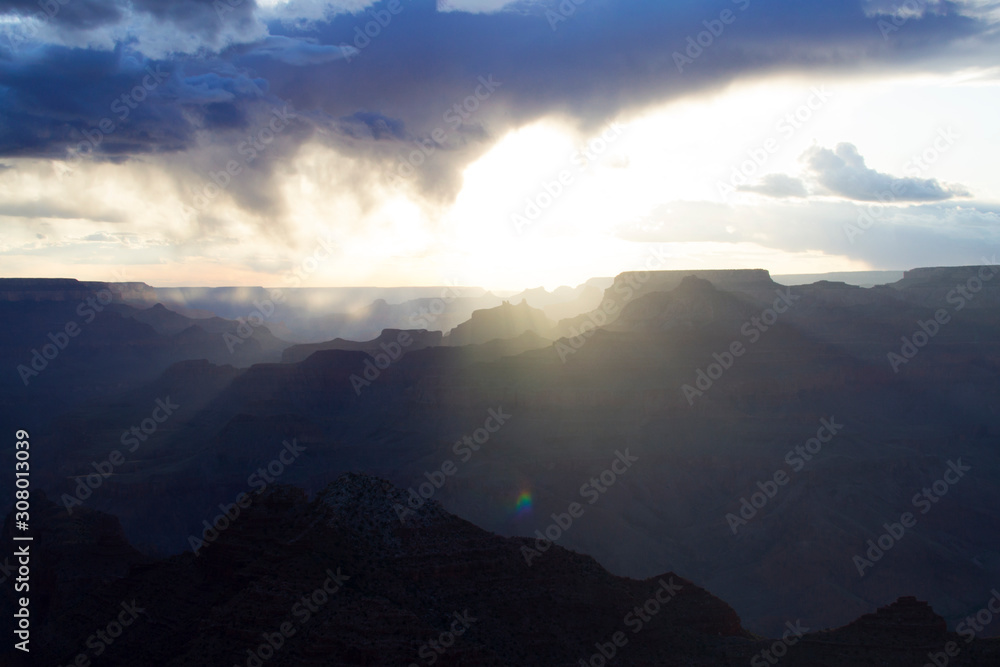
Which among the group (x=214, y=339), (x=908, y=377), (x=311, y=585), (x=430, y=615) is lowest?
(x=908, y=377)

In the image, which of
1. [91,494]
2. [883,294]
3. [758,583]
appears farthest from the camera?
[883,294]

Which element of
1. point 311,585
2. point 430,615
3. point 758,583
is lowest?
point 758,583

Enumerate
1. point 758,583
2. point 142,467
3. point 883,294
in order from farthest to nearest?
point 883,294, point 142,467, point 758,583

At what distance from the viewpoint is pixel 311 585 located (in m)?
31.8

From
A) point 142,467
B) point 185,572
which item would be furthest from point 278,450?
point 185,572

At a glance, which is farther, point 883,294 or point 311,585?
point 883,294

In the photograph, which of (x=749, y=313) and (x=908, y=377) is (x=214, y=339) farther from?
(x=908, y=377)

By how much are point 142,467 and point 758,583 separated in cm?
7733

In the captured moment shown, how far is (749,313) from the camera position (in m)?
124

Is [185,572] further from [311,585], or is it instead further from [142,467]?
[142,467]

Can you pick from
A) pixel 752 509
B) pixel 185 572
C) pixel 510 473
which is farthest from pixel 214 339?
pixel 185 572

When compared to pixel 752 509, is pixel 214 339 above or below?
above

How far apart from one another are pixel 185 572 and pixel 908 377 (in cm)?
11149

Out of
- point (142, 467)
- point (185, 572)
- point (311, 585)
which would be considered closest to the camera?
point (311, 585)
